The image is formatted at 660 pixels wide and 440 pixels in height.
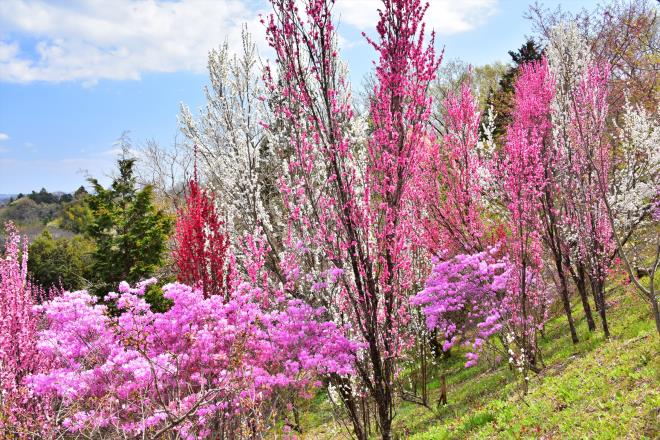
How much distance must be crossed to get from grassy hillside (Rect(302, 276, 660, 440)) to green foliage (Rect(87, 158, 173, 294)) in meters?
11.9

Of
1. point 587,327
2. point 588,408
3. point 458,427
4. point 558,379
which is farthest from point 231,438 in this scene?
point 587,327

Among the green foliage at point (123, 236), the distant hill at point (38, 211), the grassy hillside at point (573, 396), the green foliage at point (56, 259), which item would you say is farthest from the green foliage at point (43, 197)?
the grassy hillside at point (573, 396)

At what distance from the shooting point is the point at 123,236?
761 inches

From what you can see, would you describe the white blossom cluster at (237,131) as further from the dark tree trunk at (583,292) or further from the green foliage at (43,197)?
the green foliage at (43,197)

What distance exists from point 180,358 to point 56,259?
78.9ft

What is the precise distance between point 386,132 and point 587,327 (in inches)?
360

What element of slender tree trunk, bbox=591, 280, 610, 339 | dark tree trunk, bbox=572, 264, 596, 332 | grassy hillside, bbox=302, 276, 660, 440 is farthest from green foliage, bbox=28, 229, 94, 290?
slender tree trunk, bbox=591, 280, 610, 339

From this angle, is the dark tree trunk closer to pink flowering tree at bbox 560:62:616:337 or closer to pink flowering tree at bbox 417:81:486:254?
pink flowering tree at bbox 560:62:616:337

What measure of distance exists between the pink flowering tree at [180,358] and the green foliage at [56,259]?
19282mm

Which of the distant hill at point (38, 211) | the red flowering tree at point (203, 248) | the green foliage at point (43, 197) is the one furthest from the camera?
the green foliage at point (43, 197)

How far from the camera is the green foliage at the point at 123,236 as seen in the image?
19.5m

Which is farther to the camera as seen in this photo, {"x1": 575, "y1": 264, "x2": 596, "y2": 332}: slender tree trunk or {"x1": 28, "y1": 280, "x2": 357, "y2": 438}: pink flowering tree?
{"x1": 575, "y1": 264, "x2": 596, "y2": 332}: slender tree trunk

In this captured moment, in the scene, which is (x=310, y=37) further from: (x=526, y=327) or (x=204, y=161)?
(x=526, y=327)

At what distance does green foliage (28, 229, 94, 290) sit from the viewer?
24772 mm
